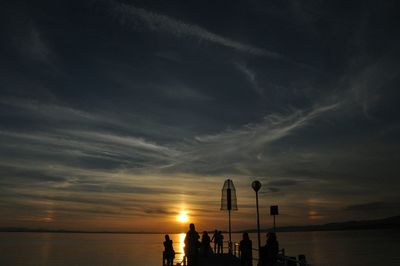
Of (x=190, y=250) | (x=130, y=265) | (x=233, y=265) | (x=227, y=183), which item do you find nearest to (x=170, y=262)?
(x=233, y=265)

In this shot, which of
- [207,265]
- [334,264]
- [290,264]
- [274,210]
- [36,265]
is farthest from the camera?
[334,264]

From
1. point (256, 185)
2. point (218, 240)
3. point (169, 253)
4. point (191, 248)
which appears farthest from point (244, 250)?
point (218, 240)

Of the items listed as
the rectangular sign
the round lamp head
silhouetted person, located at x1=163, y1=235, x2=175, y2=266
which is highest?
the round lamp head

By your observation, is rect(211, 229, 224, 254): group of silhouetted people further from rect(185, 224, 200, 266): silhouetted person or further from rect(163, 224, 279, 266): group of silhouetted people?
rect(185, 224, 200, 266): silhouetted person

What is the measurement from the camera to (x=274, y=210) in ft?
64.5

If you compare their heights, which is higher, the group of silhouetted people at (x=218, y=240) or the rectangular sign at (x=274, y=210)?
the rectangular sign at (x=274, y=210)

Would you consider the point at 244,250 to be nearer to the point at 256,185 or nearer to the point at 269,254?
the point at 269,254

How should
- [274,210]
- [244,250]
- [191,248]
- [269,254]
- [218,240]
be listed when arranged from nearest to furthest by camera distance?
[269,254] < [191,248] < [244,250] < [274,210] < [218,240]

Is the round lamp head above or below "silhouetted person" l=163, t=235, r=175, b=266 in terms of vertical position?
above

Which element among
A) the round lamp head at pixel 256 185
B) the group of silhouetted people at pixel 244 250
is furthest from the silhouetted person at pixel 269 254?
the round lamp head at pixel 256 185

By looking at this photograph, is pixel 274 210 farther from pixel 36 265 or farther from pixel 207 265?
pixel 36 265

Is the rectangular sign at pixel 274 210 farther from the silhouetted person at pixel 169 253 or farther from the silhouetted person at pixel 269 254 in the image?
the silhouetted person at pixel 169 253

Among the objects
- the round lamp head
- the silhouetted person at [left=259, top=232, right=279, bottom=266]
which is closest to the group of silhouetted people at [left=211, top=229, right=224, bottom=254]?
the round lamp head

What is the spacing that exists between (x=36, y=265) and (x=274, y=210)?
78031 millimetres
